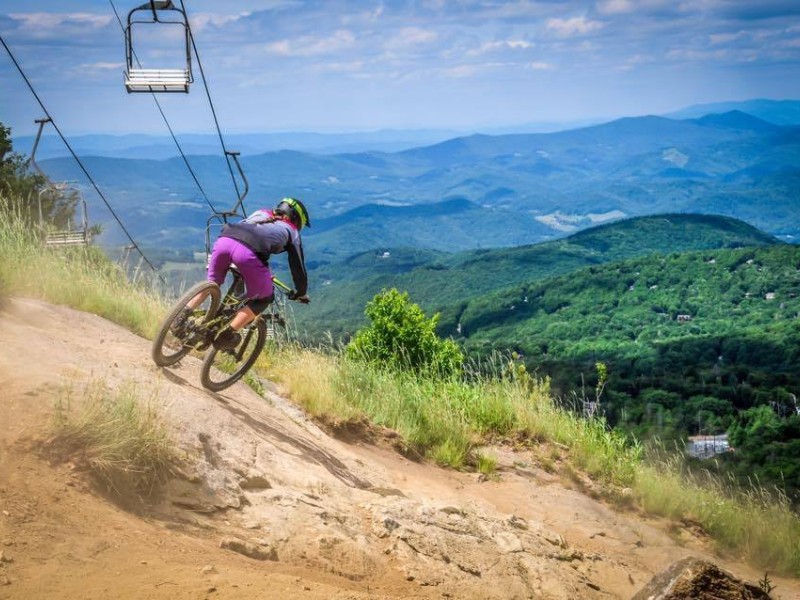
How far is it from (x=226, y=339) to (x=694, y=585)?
4.42m

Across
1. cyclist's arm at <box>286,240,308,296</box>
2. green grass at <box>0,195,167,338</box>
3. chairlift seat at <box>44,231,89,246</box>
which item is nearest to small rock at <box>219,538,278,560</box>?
cyclist's arm at <box>286,240,308,296</box>

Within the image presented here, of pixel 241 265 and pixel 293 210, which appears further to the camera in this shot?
pixel 293 210

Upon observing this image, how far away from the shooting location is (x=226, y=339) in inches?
287

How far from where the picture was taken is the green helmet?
295 inches

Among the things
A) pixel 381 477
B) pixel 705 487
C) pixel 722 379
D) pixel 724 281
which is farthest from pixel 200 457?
pixel 724 281

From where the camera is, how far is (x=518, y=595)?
223 inches

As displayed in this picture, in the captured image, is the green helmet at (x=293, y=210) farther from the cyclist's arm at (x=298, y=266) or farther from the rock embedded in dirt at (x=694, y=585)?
the rock embedded in dirt at (x=694, y=585)

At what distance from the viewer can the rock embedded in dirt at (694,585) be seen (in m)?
4.47

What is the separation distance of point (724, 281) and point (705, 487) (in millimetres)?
139305

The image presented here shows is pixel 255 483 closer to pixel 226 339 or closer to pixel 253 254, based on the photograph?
pixel 226 339

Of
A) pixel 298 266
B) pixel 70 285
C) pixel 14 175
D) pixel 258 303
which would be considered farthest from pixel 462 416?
pixel 14 175

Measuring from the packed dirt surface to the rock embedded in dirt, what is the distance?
1297 millimetres

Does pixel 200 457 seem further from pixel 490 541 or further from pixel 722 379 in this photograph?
pixel 722 379

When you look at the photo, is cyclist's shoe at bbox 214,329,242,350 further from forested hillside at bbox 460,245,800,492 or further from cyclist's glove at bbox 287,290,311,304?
forested hillside at bbox 460,245,800,492
